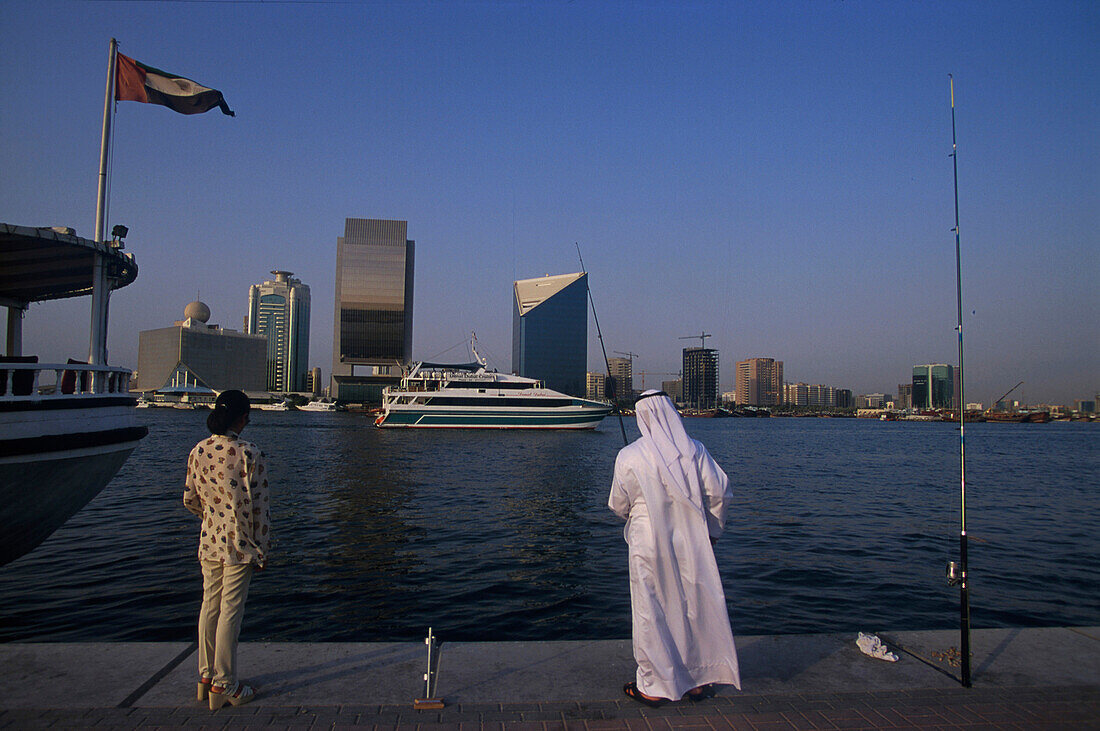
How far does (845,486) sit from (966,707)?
19970mm

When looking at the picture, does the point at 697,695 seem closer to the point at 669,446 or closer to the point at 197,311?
the point at 669,446

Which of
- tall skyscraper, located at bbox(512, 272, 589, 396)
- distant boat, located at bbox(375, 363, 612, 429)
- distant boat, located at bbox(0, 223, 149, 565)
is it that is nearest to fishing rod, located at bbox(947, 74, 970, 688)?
distant boat, located at bbox(0, 223, 149, 565)

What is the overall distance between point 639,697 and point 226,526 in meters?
2.41

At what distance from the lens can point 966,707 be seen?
3.25 m

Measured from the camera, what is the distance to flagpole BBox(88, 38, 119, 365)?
10.0 meters

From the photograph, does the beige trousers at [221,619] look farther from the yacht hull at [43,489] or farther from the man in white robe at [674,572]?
the yacht hull at [43,489]

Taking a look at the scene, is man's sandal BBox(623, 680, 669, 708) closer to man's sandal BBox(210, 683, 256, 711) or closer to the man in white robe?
the man in white robe

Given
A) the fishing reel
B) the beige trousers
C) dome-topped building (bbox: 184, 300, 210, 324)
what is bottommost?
the beige trousers

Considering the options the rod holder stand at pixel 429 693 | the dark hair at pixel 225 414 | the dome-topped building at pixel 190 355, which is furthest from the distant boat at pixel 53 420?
the dome-topped building at pixel 190 355

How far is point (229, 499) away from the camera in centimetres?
344

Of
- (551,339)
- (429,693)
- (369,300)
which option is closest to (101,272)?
(429,693)

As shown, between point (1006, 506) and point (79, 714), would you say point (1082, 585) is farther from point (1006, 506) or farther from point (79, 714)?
point (79, 714)

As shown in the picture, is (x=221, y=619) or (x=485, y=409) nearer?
(x=221, y=619)

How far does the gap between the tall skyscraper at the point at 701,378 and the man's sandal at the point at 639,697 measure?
174 meters
